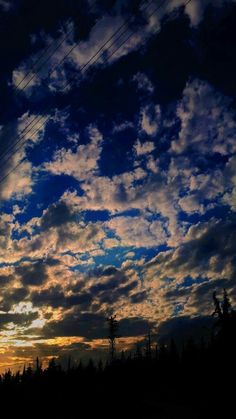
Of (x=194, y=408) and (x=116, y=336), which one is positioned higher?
(x=116, y=336)

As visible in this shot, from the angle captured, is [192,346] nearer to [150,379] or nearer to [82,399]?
[150,379]

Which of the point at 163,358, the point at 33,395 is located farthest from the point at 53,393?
the point at 163,358

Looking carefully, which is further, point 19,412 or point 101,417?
point 19,412

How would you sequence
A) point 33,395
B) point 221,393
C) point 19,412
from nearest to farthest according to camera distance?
1. point 221,393
2. point 19,412
3. point 33,395

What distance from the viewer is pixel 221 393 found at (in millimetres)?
39250

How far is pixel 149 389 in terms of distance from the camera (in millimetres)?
74500

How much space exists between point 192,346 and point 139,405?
3832cm

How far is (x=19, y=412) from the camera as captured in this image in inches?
2618

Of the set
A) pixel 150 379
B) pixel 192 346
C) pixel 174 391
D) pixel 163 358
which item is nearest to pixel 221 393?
pixel 174 391

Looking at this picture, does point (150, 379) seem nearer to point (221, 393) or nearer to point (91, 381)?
point (91, 381)

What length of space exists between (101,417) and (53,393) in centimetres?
2976

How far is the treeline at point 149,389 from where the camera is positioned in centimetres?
4556

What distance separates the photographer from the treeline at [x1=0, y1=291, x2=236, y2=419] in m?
45.6

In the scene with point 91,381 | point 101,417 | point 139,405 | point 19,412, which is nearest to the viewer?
point 101,417
